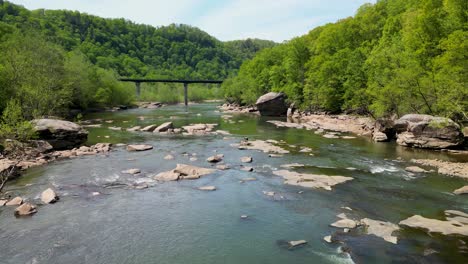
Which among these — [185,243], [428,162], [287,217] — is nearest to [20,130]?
[185,243]

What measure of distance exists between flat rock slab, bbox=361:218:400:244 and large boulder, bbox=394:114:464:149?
1731 cm

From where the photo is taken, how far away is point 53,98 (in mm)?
41781

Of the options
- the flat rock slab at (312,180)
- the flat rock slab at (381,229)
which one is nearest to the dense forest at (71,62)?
the flat rock slab at (312,180)

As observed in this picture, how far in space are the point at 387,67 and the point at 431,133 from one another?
14.3 m

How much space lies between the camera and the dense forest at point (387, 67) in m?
31.4

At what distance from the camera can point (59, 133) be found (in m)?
31.2

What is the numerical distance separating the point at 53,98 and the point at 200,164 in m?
25.2

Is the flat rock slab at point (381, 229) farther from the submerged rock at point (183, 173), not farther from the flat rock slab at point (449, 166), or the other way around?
the submerged rock at point (183, 173)

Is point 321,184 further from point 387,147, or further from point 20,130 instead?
point 20,130

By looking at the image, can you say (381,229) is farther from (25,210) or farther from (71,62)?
(71,62)

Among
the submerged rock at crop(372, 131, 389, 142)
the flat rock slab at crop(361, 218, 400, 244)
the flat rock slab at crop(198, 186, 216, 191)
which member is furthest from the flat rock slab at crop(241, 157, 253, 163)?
the submerged rock at crop(372, 131, 389, 142)

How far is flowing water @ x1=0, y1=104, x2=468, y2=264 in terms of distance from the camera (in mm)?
12672

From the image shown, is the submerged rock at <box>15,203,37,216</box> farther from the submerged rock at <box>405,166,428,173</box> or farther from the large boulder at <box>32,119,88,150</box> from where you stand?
the submerged rock at <box>405,166,428,173</box>

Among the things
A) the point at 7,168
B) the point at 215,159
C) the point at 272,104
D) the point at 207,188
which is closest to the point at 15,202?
the point at 7,168
